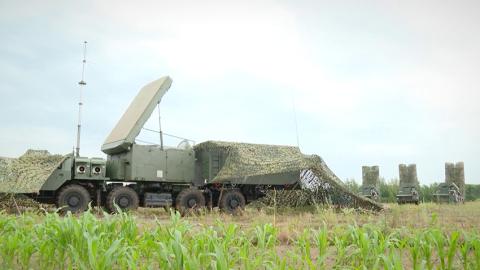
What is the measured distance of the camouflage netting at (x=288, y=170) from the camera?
40.8 ft

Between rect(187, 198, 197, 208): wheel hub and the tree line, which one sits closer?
rect(187, 198, 197, 208): wheel hub

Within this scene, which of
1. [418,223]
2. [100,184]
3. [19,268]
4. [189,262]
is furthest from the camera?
[100,184]

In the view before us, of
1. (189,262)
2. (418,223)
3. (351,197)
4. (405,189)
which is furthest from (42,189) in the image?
(405,189)

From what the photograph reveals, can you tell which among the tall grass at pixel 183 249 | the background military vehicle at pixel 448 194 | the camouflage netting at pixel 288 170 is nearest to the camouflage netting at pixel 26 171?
the camouflage netting at pixel 288 170

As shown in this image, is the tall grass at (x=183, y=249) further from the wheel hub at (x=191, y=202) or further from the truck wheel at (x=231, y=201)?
the truck wheel at (x=231, y=201)

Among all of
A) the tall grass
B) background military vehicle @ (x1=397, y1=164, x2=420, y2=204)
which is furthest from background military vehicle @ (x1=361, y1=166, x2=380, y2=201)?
the tall grass

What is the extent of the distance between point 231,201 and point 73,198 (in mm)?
4707

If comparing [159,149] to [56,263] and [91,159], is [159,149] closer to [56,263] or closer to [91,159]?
[91,159]

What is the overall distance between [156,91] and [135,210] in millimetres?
3622

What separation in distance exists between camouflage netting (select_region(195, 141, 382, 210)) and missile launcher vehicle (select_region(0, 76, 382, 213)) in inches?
1.2

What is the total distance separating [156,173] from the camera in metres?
14.6

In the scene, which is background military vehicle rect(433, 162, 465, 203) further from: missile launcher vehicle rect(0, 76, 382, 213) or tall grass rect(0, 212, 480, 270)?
tall grass rect(0, 212, 480, 270)

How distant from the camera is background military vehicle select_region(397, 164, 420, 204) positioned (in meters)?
22.3

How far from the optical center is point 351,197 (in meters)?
12.3
